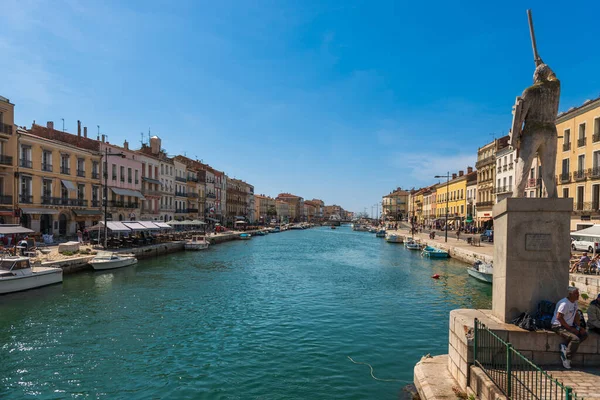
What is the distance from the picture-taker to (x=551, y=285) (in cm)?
684

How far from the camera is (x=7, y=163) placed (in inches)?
A: 1267

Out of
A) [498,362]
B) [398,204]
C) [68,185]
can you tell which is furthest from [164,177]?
[398,204]

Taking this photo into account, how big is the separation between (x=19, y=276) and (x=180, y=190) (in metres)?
51.4

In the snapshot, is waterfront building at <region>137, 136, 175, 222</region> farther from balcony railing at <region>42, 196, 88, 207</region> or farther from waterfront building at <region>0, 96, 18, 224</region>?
waterfront building at <region>0, 96, 18, 224</region>

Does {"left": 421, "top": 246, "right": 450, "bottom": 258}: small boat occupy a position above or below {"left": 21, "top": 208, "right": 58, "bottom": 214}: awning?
below

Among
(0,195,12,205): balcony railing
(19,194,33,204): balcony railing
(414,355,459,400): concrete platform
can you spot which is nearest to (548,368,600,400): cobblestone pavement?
(414,355,459,400): concrete platform

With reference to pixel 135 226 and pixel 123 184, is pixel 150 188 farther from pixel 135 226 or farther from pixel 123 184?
pixel 135 226

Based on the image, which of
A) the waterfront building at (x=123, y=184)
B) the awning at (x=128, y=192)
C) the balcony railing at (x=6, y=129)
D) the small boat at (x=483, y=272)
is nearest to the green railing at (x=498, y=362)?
the small boat at (x=483, y=272)

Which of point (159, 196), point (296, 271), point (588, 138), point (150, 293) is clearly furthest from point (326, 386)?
point (159, 196)

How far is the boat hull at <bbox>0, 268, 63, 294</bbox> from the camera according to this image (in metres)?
18.9

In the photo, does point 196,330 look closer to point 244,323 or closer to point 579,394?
point 244,323

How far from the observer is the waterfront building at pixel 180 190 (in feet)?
223

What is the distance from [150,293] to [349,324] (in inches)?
471

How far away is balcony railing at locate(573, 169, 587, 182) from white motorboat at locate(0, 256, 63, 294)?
143ft
